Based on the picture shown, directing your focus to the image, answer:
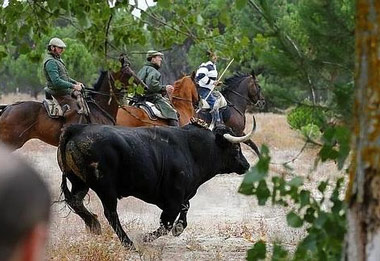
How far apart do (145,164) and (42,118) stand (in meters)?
4.42

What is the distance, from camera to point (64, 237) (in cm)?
963

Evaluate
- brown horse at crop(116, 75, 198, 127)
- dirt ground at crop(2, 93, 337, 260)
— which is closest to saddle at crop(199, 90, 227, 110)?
brown horse at crop(116, 75, 198, 127)

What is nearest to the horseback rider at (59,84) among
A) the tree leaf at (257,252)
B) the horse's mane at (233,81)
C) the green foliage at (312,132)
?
the horse's mane at (233,81)

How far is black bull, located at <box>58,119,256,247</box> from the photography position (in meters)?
9.90

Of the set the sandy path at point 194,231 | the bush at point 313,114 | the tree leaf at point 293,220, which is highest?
the bush at point 313,114

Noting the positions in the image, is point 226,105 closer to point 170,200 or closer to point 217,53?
point 170,200

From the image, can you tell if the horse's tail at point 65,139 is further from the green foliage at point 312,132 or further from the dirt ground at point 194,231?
the green foliage at point 312,132

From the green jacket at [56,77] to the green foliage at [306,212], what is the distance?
10278mm

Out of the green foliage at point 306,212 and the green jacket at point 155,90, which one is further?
the green jacket at point 155,90

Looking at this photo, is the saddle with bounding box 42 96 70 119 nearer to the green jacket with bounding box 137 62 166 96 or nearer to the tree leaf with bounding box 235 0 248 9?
the green jacket with bounding box 137 62 166 96

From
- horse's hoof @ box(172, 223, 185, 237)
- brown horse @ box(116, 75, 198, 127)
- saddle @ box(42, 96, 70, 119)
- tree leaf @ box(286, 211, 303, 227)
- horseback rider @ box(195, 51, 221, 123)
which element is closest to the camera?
tree leaf @ box(286, 211, 303, 227)

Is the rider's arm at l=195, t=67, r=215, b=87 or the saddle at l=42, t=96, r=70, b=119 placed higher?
the rider's arm at l=195, t=67, r=215, b=87

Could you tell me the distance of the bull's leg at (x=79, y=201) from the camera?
34.7ft

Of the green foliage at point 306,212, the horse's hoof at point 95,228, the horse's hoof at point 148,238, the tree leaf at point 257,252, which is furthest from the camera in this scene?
the horse's hoof at point 95,228
